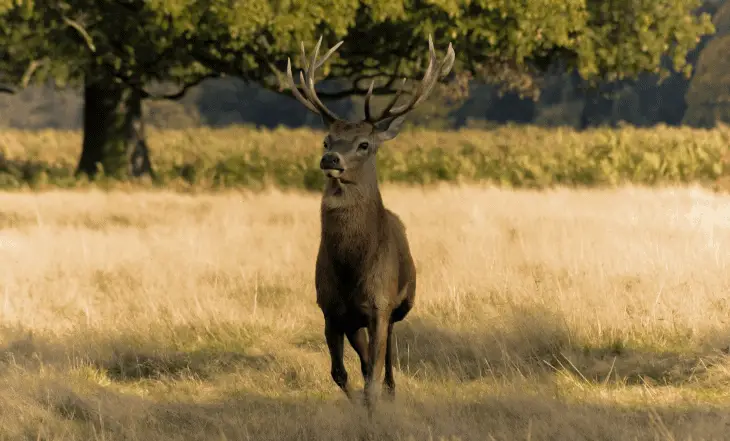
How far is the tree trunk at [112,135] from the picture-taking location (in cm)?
2602

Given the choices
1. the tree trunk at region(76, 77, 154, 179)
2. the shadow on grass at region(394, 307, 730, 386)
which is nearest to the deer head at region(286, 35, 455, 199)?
the shadow on grass at region(394, 307, 730, 386)

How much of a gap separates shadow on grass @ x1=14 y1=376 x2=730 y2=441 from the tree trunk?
61.6 feet

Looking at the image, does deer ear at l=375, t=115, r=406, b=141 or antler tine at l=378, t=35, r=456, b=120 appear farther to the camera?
antler tine at l=378, t=35, r=456, b=120

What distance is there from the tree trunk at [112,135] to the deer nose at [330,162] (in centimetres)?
1946

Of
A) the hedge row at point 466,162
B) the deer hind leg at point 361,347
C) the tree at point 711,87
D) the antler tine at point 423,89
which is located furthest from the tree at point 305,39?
the tree at point 711,87

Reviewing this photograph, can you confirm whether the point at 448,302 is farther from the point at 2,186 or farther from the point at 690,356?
the point at 2,186

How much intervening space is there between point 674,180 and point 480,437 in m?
18.6

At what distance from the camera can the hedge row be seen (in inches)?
973

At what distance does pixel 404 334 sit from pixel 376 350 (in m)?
2.70

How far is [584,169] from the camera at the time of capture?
25156 millimetres

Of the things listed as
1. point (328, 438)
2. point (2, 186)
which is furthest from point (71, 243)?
point (2, 186)

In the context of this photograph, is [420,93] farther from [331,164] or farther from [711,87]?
[711,87]

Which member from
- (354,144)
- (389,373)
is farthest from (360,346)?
(354,144)

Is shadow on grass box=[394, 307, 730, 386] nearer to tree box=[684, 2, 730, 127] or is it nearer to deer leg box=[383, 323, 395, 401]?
deer leg box=[383, 323, 395, 401]
